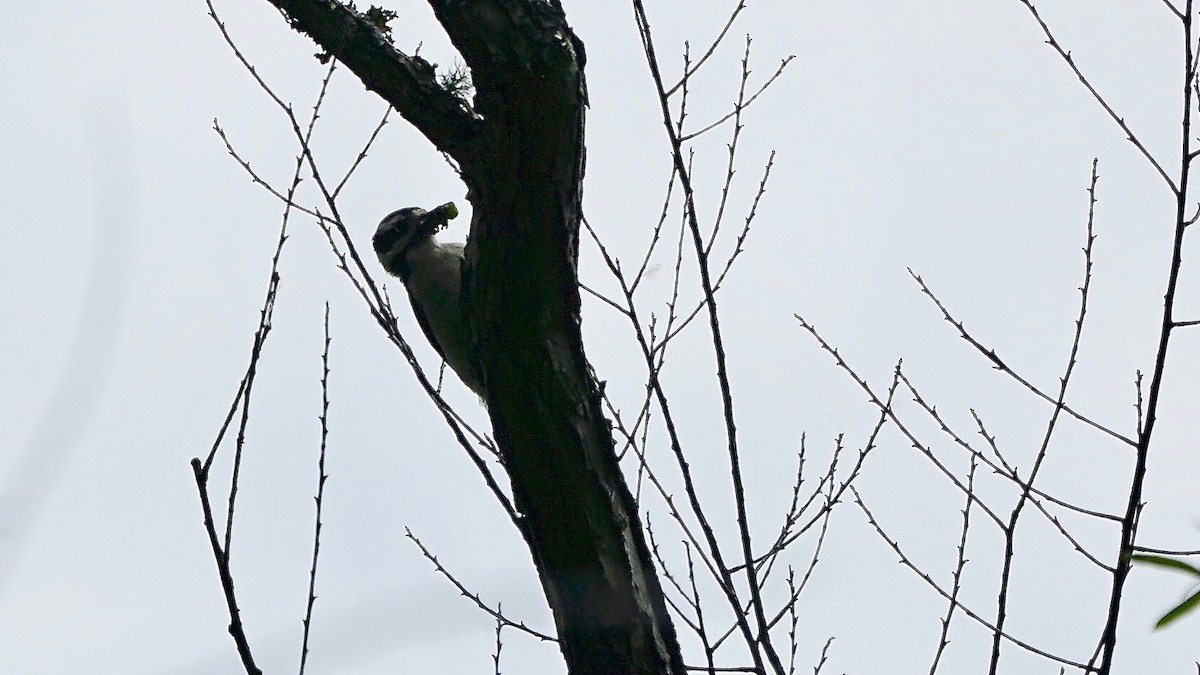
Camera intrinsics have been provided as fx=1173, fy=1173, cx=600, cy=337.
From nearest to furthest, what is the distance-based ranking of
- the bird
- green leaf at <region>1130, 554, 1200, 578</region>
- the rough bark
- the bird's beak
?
green leaf at <region>1130, 554, 1200, 578</region> → the rough bark → the bird → the bird's beak

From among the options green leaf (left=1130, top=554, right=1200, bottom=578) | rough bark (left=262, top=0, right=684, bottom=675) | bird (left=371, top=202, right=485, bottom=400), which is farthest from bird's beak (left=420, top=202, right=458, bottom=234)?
green leaf (left=1130, top=554, right=1200, bottom=578)

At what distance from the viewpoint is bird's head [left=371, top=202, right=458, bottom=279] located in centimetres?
523

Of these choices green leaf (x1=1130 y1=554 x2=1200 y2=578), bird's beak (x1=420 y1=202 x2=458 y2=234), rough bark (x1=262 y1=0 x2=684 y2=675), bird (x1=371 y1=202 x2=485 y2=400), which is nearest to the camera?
green leaf (x1=1130 y1=554 x2=1200 y2=578)

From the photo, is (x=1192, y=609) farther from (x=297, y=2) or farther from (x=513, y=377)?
(x=297, y=2)

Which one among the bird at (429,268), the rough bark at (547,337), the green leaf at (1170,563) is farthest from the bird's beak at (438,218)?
the green leaf at (1170,563)

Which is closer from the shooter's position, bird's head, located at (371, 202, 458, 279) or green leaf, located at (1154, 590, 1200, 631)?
green leaf, located at (1154, 590, 1200, 631)

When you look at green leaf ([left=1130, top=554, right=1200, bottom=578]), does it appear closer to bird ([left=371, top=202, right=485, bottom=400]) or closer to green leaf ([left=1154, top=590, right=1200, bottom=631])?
green leaf ([left=1154, top=590, right=1200, bottom=631])

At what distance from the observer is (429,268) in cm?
512

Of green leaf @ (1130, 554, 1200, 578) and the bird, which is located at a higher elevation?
the bird

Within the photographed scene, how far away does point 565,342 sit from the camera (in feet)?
8.43

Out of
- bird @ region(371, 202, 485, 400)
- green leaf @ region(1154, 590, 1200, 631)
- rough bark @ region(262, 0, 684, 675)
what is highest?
bird @ region(371, 202, 485, 400)

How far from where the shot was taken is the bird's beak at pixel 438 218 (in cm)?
518

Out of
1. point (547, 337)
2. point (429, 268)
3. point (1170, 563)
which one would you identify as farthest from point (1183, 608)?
point (429, 268)

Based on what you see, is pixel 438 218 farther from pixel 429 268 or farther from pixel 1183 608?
pixel 1183 608
